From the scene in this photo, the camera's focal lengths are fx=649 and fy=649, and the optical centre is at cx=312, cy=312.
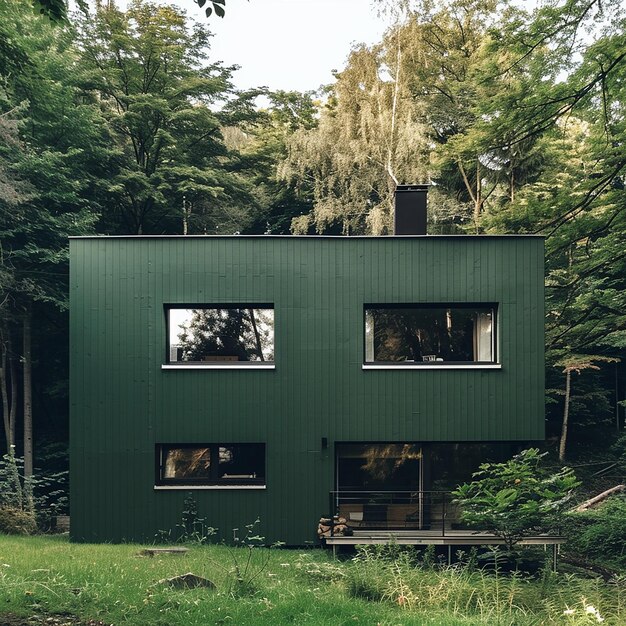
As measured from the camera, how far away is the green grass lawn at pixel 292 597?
20.9ft

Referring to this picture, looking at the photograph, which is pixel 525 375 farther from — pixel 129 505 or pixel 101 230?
pixel 101 230

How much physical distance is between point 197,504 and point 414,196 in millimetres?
7955

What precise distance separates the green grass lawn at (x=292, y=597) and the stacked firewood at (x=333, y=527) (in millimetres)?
3208

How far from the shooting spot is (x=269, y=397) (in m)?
13.4

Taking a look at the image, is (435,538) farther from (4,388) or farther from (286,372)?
(4,388)

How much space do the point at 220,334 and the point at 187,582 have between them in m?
6.52

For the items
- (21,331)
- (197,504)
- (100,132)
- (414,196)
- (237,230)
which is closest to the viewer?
(197,504)

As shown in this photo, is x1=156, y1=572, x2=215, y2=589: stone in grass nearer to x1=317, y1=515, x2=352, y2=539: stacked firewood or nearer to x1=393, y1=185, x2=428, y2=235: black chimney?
x1=317, y1=515, x2=352, y2=539: stacked firewood

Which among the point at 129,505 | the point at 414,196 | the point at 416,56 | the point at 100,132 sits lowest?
the point at 129,505

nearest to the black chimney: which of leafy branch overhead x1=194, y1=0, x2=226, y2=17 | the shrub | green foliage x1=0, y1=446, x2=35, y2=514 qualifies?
leafy branch overhead x1=194, y1=0, x2=226, y2=17

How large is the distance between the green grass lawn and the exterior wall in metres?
3.79

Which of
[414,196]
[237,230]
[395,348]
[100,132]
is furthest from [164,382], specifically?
[237,230]

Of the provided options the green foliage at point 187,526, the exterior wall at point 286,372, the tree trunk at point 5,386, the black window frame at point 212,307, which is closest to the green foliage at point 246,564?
the exterior wall at point 286,372

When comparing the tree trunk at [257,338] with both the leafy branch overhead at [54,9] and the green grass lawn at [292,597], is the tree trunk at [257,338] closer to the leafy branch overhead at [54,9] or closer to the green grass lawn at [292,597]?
the green grass lawn at [292,597]
